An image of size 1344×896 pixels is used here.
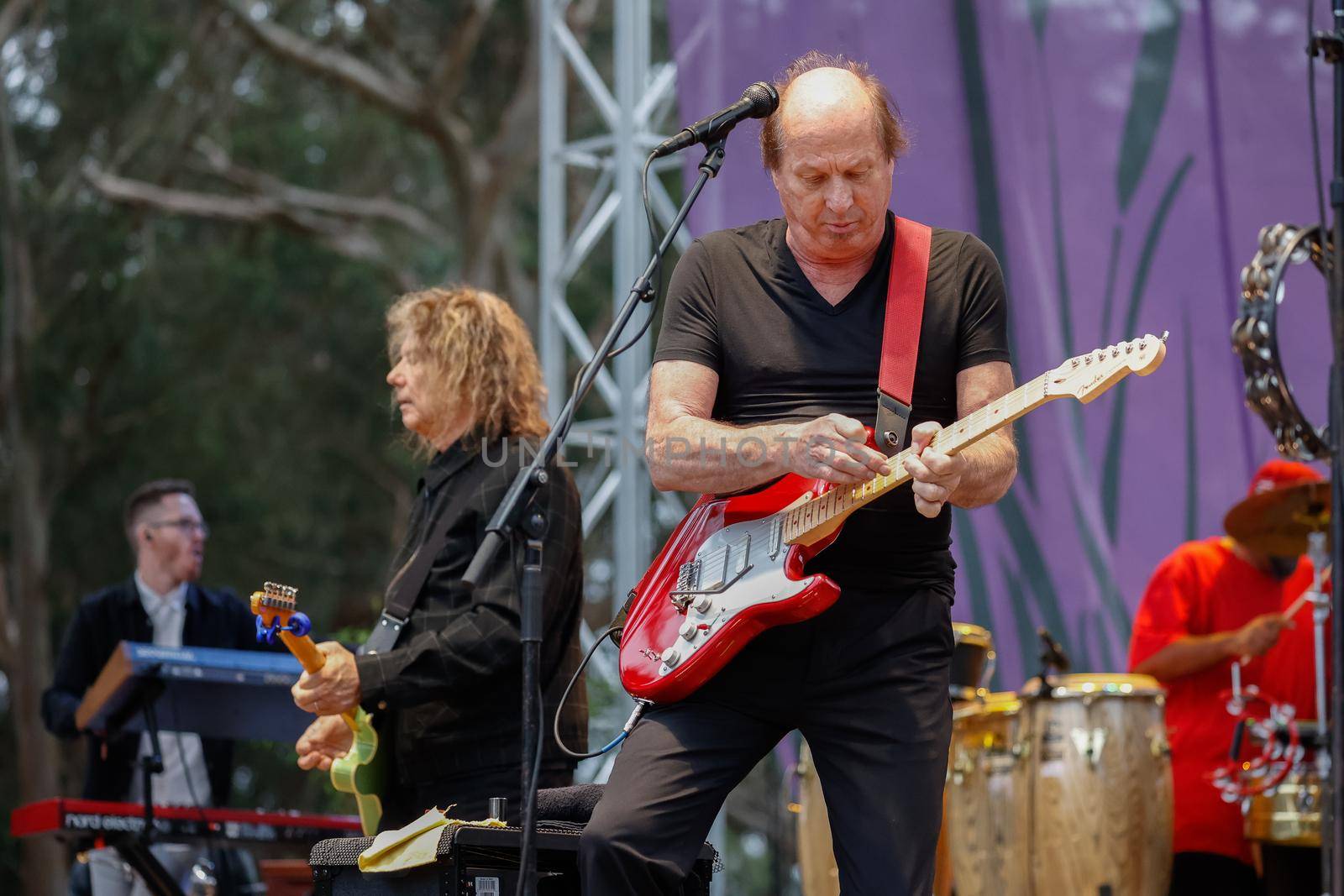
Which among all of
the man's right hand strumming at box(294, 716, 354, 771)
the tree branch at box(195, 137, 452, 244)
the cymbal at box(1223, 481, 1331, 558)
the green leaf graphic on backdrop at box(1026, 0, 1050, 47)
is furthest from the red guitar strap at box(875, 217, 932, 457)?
the tree branch at box(195, 137, 452, 244)

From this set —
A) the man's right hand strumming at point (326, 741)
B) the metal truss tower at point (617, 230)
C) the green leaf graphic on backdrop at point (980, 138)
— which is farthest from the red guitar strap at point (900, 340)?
the metal truss tower at point (617, 230)

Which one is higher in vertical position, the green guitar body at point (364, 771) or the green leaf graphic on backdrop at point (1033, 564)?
the green leaf graphic on backdrop at point (1033, 564)

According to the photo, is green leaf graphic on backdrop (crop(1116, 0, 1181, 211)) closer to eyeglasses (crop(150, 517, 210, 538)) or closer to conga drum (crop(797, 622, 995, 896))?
conga drum (crop(797, 622, 995, 896))

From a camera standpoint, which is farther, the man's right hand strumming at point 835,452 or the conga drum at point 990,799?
the conga drum at point 990,799

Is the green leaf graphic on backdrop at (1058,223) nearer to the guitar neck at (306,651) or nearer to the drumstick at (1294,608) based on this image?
the drumstick at (1294,608)

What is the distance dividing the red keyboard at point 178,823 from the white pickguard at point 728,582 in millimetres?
2968

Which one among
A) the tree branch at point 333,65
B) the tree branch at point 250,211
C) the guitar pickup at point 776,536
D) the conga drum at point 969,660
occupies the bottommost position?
the conga drum at point 969,660

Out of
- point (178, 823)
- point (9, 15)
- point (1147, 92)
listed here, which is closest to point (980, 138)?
point (1147, 92)

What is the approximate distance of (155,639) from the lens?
6.75 metres

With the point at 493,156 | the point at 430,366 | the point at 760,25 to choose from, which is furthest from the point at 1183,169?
the point at 493,156

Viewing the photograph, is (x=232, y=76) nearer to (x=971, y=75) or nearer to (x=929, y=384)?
(x=971, y=75)

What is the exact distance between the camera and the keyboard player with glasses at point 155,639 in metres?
6.22

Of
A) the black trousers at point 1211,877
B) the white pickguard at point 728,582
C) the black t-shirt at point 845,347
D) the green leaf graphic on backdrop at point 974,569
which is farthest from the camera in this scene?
the green leaf graphic on backdrop at point 974,569

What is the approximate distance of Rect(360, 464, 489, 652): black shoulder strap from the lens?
14.1 ft
